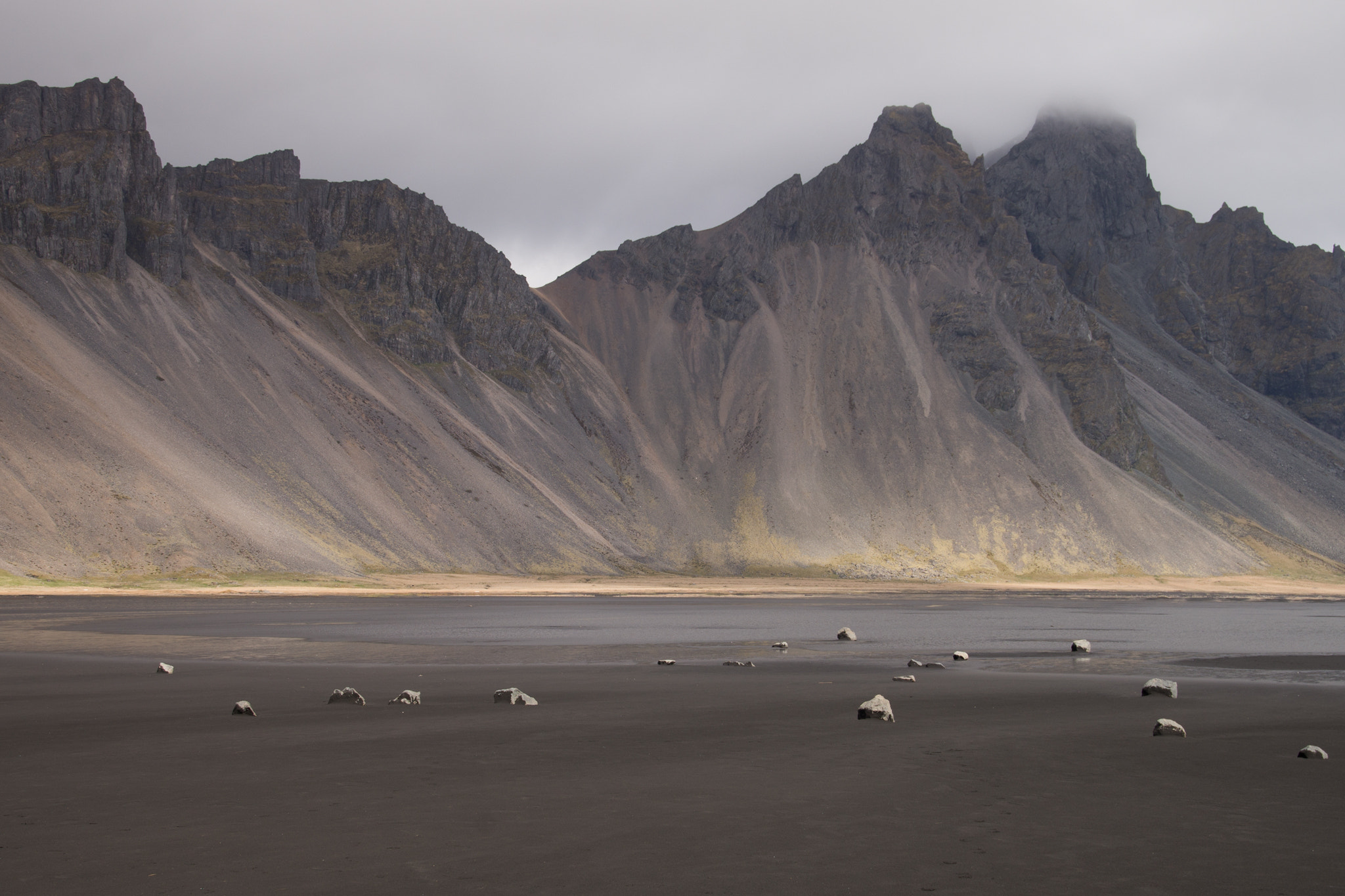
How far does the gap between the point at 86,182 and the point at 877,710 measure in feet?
451

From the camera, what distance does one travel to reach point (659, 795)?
12820 millimetres

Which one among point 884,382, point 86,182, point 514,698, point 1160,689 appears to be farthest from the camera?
point 884,382

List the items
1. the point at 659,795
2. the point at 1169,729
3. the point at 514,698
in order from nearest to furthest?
1. the point at 659,795
2. the point at 1169,729
3. the point at 514,698

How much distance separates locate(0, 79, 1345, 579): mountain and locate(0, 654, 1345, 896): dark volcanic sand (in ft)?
238

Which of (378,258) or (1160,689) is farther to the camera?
(378,258)

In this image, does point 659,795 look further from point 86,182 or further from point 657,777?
point 86,182

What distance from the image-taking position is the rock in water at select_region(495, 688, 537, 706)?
21578 mm

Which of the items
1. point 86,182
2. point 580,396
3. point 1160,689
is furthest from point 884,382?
point 1160,689

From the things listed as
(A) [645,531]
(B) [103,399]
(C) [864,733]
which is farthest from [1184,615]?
(B) [103,399]

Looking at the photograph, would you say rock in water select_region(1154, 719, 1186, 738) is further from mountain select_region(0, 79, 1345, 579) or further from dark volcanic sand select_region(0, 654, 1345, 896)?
mountain select_region(0, 79, 1345, 579)

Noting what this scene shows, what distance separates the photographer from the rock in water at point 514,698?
21578 millimetres

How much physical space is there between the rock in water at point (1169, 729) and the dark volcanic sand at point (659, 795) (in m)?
0.19

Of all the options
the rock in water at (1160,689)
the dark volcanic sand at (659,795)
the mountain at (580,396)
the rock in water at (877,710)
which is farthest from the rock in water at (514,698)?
the mountain at (580,396)

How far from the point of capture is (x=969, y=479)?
151250mm
